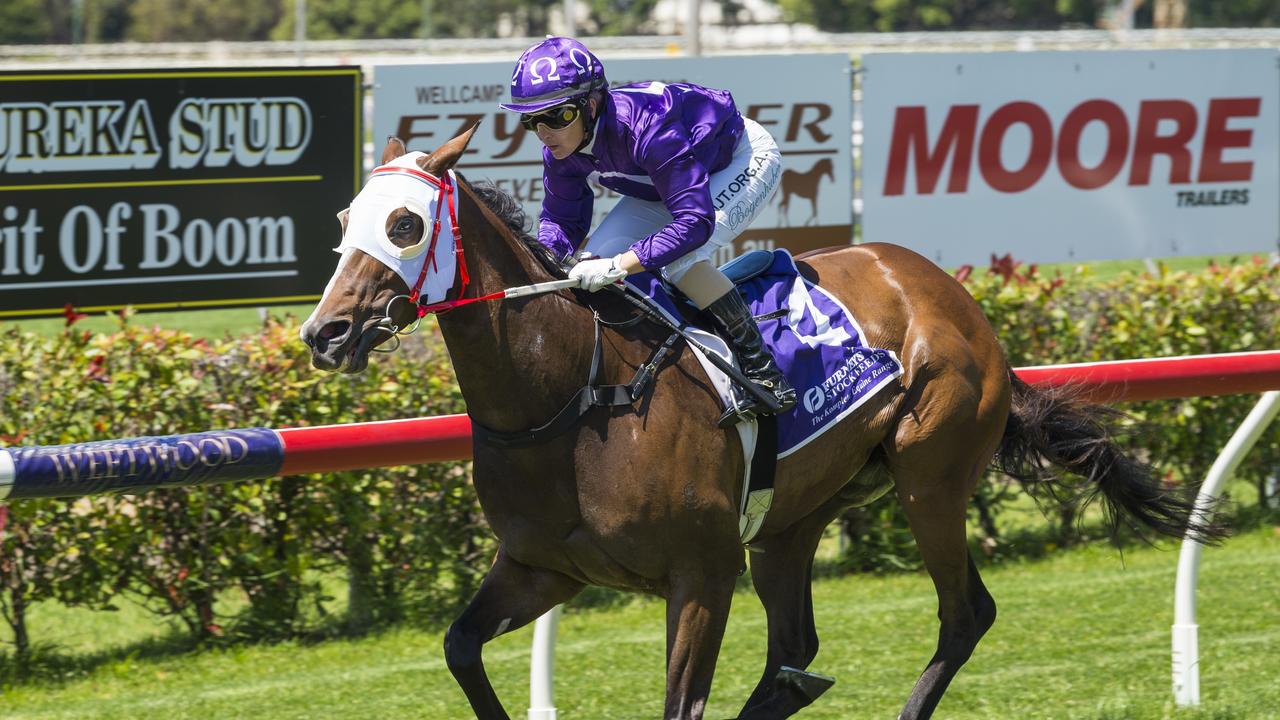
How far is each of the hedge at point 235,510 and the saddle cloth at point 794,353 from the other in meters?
1.50

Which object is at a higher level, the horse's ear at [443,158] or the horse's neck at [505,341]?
the horse's ear at [443,158]

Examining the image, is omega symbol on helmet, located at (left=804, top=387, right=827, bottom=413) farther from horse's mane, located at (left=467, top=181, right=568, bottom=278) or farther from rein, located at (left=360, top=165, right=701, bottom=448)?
horse's mane, located at (left=467, top=181, right=568, bottom=278)

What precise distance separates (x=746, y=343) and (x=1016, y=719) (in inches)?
68.5

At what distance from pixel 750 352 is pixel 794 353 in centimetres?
20

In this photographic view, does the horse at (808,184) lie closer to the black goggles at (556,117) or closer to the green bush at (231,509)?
the green bush at (231,509)

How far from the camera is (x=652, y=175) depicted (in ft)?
11.8

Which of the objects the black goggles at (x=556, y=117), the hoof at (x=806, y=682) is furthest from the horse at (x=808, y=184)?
the black goggles at (x=556, y=117)

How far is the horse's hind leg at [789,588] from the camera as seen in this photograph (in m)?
4.26

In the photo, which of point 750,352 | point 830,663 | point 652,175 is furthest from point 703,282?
point 830,663

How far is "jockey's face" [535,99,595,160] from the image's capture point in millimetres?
3578

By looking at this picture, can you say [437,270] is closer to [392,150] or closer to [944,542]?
[392,150]

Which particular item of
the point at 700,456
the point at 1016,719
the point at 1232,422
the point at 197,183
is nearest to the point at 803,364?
the point at 700,456

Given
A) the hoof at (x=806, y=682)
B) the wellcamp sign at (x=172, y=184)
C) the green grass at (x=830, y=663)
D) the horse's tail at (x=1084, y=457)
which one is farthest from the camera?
the wellcamp sign at (x=172, y=184)

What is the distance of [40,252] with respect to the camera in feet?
20.9
